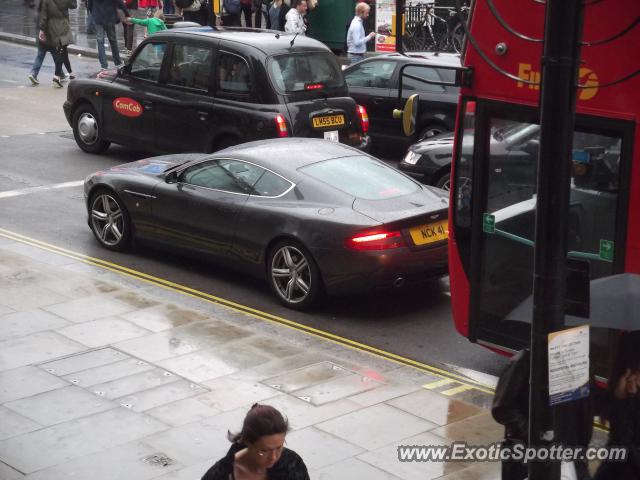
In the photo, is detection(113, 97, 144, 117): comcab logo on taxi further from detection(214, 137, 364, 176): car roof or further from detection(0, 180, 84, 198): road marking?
detection(214, 137, 364, 176): car roof

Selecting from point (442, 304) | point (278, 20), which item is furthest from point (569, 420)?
point (278, 20)

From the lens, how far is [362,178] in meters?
11.4

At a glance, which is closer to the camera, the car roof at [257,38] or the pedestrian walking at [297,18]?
the car roof at [257,38]

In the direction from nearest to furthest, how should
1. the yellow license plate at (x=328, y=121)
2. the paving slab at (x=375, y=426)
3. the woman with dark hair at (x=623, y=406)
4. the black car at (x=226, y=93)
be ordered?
the woman with dark hair at (x=623, y=406), the paving slab at (x=375, y=426), the black car at (x=226, y=93), the yellow license plate at (x=328, y=121)

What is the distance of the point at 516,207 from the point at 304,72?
25.3 feet

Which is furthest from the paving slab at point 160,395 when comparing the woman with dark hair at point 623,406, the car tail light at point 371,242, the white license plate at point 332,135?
the white license plate at point 332,135

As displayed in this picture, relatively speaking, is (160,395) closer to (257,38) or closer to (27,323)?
(27,323)

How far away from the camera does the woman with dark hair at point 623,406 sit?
575 cm

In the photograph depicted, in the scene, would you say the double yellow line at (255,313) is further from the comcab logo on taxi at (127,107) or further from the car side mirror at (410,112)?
the comcab logo on taxi at (127,107)

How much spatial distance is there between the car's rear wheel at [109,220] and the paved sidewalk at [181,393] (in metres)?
1.31

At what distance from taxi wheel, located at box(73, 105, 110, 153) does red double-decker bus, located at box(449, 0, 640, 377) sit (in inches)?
387

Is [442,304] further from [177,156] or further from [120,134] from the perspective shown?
[120,134]

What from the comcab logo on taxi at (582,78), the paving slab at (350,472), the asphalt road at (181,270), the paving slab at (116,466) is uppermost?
the comcab logo on taxi at (582,78)

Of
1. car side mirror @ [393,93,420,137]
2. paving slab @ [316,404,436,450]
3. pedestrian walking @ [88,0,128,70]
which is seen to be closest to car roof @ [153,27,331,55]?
car side mirror @ [393,93,420,137]
